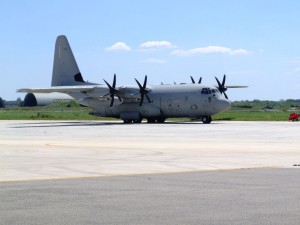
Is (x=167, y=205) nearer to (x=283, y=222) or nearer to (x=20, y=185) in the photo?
(x=283, y=222)

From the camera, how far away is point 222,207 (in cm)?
1098

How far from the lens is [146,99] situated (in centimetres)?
6134

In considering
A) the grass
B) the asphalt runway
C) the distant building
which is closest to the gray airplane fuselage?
the grass

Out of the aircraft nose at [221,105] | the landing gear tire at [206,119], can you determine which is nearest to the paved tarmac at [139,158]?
the aircraft nose at [221,105]

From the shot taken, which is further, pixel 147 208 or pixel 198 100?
pixel 198 100

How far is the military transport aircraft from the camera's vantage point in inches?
2288

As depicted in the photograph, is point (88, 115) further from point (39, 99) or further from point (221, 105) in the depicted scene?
point (39, 99)

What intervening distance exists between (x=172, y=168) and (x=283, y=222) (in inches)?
342

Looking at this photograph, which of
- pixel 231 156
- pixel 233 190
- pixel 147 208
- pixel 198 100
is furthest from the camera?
pixel 198 100

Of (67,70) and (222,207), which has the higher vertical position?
(67,70)

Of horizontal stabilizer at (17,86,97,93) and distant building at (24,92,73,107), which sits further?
distant building at (24,92,73,107)

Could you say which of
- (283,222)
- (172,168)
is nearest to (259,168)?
(172,168)

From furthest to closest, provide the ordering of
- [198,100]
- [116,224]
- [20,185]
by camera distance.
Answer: [198,100] → [20,185] → [116,224]

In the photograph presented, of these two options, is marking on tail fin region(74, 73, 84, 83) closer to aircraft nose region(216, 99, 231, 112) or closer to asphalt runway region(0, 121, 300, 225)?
aircraft nose region(216, 99, 231, 112)
